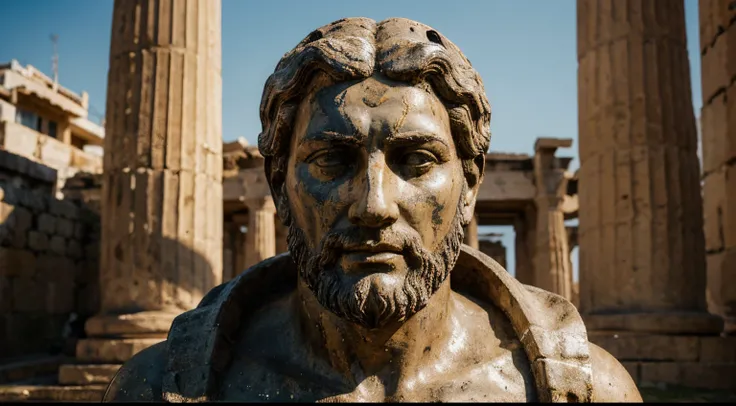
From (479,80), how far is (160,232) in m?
6.25

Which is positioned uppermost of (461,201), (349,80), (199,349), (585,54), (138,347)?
(585,54)

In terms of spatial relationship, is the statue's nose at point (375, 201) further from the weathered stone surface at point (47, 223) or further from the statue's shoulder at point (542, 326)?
the weathered stone surface at point (47, 223)

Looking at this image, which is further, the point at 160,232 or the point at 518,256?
the point at 518,256

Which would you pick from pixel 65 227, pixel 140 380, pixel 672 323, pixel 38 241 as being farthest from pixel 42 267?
pixel 140 380

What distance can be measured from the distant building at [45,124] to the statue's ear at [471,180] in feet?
69.2

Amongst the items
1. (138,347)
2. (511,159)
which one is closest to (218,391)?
(138,347)

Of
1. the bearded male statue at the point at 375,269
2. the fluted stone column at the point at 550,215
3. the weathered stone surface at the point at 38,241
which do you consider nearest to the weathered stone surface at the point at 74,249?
the weathered stone surface at the point at 38,241

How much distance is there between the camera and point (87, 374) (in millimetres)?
7406

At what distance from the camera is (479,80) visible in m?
2.09

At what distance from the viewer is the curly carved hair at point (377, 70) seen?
1899mm

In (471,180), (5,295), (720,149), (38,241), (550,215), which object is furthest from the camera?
(550,215)

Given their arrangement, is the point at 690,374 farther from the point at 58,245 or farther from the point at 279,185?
the point at 58,245

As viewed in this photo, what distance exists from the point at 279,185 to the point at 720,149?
26.0ft

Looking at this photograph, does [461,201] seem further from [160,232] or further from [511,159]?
[511,159]
